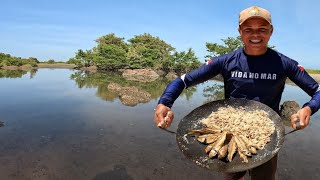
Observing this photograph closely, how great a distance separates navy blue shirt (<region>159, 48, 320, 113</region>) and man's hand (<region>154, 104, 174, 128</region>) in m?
0.10

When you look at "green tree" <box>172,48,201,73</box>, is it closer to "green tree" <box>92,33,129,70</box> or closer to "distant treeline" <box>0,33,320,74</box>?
"distant treeline" <box>0,33,320,74</box>

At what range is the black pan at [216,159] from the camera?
9.66ft

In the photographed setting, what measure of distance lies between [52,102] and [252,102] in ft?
70.6

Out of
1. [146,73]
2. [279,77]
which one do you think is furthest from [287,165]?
[146,73]

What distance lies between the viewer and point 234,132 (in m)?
3.29

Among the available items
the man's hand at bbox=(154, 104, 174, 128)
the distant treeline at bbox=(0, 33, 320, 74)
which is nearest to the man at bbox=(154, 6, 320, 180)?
the man's hand at bbox=(154, 104, 174, 128)

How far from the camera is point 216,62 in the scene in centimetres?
372

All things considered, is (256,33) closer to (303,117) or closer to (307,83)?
(307,83)

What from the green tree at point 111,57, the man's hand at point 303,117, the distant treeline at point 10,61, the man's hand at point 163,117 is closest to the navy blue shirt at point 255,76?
the man's hand at point 163,117

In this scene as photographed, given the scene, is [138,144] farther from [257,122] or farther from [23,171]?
[257,122]

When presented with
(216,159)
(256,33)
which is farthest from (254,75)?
(216,159)

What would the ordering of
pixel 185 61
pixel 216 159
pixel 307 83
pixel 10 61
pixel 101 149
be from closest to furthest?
pixel 216 159 → pixel 307 83 → pixel 101 149 → pixel 185 61 → pixel 10 61

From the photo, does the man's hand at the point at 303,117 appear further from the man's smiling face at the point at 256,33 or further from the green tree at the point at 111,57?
the green tree at the point at 111,57

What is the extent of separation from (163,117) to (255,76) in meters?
1.20
